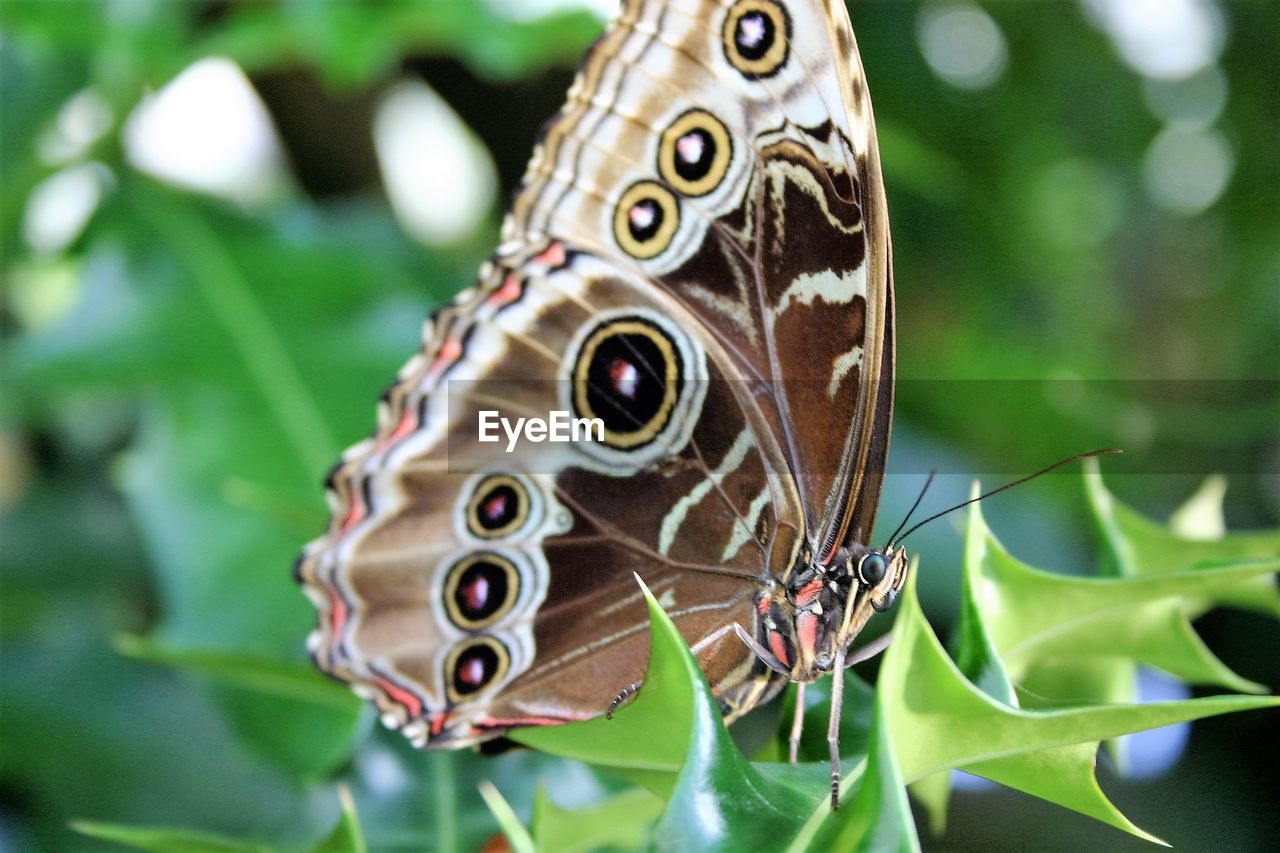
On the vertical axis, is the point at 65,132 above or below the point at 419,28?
below

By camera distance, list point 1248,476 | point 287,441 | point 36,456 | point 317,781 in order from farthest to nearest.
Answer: point 1248,476 → point 36,456 → point 287,441 → point 317,781

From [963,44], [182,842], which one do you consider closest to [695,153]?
[182,842]

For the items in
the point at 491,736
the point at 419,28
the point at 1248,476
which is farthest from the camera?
the point at 1248,476

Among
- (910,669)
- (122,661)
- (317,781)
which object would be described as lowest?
(122,661)

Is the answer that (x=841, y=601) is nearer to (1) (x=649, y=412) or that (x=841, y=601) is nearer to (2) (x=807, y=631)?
(2) (x=807, y=631)

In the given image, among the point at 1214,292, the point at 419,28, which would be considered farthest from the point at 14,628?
the point at 1214,292

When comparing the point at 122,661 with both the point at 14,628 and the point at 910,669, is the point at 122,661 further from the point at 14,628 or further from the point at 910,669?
the point at 910,669

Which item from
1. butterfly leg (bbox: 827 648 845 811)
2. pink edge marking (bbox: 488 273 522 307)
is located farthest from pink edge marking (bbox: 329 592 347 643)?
butterfly leg (bbox: 827 648 845 811)

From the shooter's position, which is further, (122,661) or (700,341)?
(122,661)
